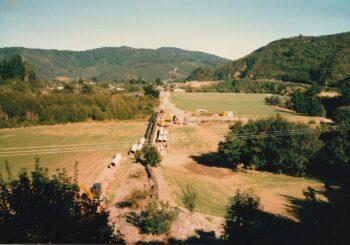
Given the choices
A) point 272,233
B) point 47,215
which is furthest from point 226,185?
point 47,215

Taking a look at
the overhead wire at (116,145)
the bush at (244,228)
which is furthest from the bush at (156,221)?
the overhead wire at (116,145)

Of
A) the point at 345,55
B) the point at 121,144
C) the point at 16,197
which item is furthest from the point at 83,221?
the point at 345,55

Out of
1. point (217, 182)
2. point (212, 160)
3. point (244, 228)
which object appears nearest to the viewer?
point (244, 228)

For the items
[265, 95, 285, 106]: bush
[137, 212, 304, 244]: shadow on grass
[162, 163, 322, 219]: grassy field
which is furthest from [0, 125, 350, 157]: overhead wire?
[265, 95, 285, 106]: bush

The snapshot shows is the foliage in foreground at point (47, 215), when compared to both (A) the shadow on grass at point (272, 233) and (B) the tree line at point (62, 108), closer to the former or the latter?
(A) the shadow on grass at point (272, 233)

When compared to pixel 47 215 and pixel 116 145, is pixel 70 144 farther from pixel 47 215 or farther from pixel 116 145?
pixel 47 215

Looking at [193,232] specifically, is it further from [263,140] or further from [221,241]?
[263,140]
